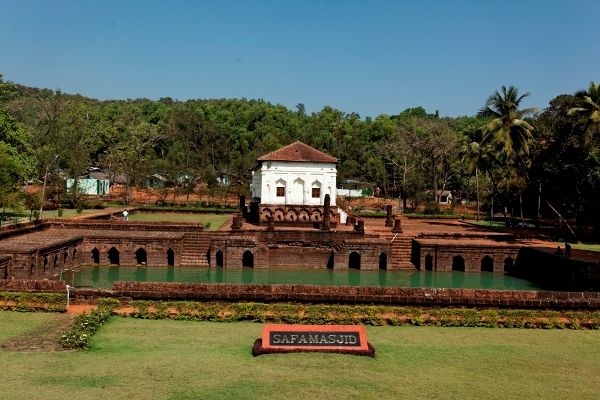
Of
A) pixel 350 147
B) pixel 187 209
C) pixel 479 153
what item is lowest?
pixel 187 209

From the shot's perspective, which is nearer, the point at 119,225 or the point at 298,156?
the point at 119,225

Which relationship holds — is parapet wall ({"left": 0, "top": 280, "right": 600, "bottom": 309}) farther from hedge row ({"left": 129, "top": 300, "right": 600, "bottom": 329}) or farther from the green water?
the green water

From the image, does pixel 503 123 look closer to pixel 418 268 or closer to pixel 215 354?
pixel 418 268

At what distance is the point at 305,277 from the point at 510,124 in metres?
14.6

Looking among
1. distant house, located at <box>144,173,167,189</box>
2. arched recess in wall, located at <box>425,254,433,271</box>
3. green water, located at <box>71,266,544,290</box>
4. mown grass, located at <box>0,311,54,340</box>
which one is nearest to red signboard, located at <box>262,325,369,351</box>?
mown grass, located at <box>0,311,54,340</box>

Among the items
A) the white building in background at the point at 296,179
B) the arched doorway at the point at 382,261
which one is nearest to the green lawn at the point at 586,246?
the arched doorway at the point at 382,261

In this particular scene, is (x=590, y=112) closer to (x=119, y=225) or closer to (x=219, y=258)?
(x=219, y=258)

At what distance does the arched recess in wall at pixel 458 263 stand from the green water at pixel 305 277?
593 millimetres

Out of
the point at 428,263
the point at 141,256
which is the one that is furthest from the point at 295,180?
the point at 141,256

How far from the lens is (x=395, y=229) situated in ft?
100

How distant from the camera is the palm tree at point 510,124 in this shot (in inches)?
1183

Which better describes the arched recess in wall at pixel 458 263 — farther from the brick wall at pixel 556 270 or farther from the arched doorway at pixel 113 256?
the arched doorway at pixel 113 256

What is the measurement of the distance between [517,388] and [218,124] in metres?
67.3

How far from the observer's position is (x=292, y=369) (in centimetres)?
981
